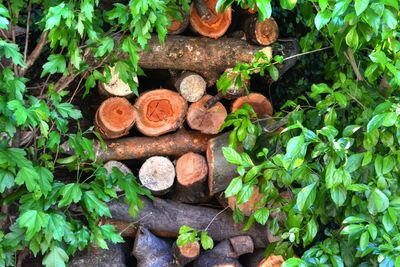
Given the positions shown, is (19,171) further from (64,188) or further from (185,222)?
(185,222)

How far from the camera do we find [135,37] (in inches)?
79.4

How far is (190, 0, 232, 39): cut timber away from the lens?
8.07 feet

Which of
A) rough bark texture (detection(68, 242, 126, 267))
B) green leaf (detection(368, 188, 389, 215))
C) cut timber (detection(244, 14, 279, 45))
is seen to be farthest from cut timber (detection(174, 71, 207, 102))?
green leaf (detection(368, 188, 389, 215))

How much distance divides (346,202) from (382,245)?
26cm

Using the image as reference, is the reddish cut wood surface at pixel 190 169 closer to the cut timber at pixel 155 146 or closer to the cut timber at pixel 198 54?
the cut timber at pixel 155 146

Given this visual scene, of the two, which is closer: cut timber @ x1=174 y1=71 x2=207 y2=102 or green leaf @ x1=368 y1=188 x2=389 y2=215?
green leaf @ x1=368 y1=188 x2=389 y2=215

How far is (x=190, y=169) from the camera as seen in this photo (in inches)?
99.4

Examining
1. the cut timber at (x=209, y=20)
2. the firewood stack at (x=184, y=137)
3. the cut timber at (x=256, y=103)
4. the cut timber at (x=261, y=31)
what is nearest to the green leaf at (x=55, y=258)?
the firewood stack at (x=184, y=137)

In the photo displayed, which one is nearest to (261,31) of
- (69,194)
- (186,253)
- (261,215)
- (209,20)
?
(209,20)

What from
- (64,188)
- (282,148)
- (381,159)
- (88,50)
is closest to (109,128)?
(88,50)

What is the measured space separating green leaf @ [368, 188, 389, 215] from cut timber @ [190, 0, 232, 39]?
111 centimetres

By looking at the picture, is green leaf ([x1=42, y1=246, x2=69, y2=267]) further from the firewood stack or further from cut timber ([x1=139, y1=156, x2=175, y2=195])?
cut timber ([x1=139, y1=156, x2=175, y2=195])

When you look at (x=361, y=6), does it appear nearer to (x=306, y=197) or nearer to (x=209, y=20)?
(x=306, y=197)

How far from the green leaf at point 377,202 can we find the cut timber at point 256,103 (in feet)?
2.97
